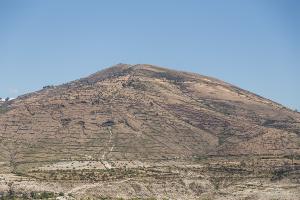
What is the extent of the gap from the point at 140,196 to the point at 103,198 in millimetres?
14344

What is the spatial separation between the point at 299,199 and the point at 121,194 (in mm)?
62957

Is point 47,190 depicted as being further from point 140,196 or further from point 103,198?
point 140,196

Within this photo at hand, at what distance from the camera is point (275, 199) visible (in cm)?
19788

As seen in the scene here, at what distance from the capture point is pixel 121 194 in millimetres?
199375

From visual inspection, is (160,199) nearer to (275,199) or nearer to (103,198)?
(103,198)

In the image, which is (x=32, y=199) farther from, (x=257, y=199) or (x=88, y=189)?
(x=257, y=199)

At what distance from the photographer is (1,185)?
199m

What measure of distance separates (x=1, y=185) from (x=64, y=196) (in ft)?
82.7

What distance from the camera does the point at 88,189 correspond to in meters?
200

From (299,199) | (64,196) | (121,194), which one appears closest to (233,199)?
(299,199)

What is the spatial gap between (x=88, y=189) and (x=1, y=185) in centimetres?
3088

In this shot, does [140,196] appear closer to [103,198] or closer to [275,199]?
[103,198]

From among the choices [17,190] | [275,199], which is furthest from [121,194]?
[275,199]

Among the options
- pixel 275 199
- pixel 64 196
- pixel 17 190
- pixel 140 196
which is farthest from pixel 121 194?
pixel 275 199
